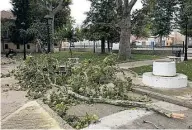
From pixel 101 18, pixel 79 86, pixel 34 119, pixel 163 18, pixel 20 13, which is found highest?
pixel 20 13

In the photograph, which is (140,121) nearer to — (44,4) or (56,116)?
(56,116)

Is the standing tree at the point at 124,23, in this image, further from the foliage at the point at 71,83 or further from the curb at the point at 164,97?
the curb at the point at 164,97

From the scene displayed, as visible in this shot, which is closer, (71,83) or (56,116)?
(56,116)

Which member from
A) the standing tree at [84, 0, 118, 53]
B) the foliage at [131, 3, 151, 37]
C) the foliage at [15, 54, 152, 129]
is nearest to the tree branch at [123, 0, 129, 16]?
the foliage at [131, 3, 151, 37]

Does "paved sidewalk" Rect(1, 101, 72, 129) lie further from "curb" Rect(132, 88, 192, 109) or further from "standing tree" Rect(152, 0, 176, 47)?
"standing tree" Rect(152, 0, 176, 47)

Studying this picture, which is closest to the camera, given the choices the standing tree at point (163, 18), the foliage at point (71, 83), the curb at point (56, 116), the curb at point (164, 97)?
the curb at point (56, 116)

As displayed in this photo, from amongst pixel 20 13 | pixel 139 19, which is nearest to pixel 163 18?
pixel 139 19

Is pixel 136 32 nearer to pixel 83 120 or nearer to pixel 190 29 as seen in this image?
pixel 190 29

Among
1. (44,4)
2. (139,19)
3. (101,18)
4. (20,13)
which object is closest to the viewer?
(101,18)

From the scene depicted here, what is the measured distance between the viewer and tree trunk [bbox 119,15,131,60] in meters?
23.0

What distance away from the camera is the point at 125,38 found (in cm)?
2320

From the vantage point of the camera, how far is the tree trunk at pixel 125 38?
75.4 ft

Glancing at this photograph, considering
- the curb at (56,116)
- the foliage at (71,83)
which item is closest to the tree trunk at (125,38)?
the foliage at (71,83)

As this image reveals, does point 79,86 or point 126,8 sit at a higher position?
point 126,8
